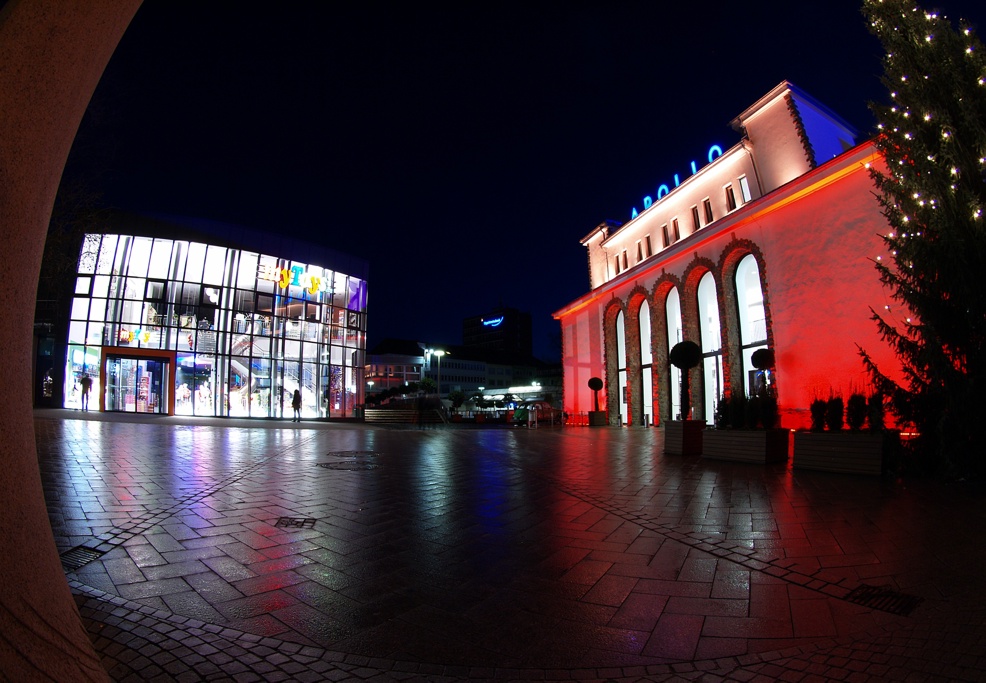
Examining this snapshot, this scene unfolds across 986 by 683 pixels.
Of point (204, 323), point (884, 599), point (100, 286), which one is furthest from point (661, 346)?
point (100, 286)

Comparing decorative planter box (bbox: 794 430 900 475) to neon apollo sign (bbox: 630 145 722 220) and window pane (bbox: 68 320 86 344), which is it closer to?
neon apollo sign (bbox: 630 145 722 220)

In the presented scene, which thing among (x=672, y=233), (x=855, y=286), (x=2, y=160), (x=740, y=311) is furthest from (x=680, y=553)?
(x=672, y=233)

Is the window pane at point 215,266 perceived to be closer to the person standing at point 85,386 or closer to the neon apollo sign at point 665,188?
the person standing at point 85,386

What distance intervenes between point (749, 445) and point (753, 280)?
12.4 metres

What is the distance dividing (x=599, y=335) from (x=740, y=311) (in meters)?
9.71

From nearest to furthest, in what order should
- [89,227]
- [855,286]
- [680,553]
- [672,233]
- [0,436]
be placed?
[0,436] → [680,553] → [89,227] → [855,286] → [672,233]

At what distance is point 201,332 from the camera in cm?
Answer: 2786

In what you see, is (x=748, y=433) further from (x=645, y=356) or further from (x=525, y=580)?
(x=645, y=356)

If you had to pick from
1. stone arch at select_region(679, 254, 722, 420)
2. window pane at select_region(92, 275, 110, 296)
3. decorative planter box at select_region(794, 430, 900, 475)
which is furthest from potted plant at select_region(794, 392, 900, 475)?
window pane at select_region(92, 275, 110, 296)

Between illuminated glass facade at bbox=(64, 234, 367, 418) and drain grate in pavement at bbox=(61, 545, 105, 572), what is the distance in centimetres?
2670

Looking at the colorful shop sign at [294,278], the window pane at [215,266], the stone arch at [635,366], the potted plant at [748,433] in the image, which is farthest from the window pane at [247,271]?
the potted plant at [748,433]

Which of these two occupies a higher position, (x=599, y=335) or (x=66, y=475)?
(x=599, y=335)

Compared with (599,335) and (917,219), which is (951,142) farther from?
(599,335)

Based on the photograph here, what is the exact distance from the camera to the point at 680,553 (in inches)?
148
